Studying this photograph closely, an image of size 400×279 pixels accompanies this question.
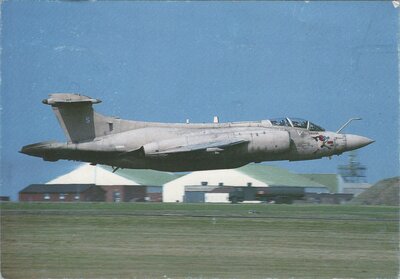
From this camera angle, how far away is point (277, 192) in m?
60.4

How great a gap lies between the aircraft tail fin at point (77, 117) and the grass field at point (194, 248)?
3.55 metres

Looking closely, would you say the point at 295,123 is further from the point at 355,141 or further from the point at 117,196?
the point at 117,196

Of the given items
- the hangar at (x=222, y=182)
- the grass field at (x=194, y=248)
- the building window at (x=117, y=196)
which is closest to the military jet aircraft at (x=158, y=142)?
the grass field at (x=194, y=248)

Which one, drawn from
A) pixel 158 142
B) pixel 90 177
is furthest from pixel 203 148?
pixel 90 177

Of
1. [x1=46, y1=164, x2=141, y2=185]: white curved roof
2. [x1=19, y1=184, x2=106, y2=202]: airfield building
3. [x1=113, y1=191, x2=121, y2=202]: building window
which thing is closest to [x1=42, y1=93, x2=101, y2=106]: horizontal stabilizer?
[x1=19, y1=184, x2=106, y2=202]: airfield building

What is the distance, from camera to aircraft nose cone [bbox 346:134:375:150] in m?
30.5

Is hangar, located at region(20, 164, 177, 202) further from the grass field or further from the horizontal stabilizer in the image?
the grass field

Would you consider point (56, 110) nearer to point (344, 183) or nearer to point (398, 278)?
point (398, 278)

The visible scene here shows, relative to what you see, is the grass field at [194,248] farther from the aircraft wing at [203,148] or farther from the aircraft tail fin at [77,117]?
the aircraft tail fin at [77,117]

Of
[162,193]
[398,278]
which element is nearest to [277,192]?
[162,193]

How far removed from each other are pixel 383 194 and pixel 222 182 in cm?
1938

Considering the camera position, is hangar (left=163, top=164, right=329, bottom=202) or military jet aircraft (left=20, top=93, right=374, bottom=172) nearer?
military jet aircraft (left=20, top=93, right=374, bottom=172)

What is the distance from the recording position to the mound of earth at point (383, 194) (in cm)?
A: 5895

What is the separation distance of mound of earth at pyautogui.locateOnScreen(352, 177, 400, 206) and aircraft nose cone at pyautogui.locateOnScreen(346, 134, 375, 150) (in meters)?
26.6
